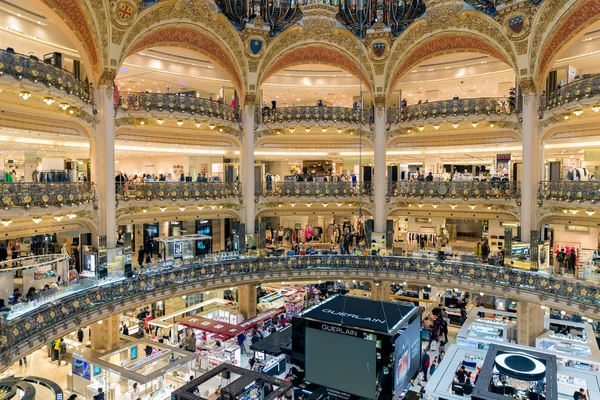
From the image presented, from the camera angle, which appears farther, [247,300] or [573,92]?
[247,300]

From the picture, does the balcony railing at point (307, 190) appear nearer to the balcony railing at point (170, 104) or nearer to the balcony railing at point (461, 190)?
the balcony railing at point (461, 190)

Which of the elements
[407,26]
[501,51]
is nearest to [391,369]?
[501,51]

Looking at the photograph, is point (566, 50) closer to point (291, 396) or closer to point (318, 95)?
point (318, 95)

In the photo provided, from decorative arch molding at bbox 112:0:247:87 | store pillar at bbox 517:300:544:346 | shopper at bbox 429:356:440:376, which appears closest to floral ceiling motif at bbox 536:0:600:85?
store pillar at bbox 517:300:544:346

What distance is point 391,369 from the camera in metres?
9.63

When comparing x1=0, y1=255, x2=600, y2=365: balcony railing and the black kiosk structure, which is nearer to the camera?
the black kiosk structure

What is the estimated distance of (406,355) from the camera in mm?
10500

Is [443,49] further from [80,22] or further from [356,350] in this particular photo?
[356,350]

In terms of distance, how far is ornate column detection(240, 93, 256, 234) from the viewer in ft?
78.6

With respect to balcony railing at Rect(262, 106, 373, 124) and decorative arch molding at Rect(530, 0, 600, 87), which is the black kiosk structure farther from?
decorative arch molding at Rect(530, 0, 600, 87)

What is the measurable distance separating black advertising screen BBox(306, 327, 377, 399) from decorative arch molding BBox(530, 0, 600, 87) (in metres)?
17.4

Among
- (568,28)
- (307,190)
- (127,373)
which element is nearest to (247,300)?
(307,190)

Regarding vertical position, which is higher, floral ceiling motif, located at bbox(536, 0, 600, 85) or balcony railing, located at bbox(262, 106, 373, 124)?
floral ceiling motif, located at bbox(536, 0, 600, 85)

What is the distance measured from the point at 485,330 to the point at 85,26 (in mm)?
21455
